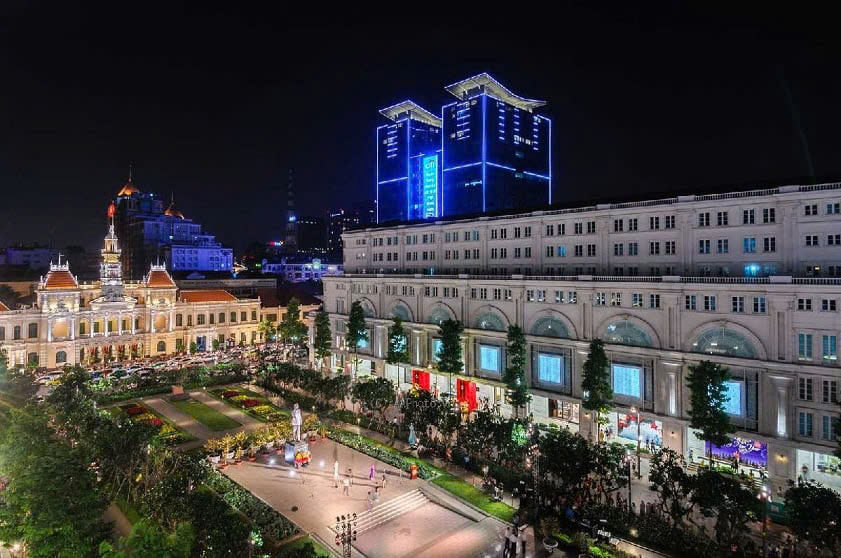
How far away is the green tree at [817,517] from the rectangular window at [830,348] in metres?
13.9

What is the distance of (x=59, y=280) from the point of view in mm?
87875

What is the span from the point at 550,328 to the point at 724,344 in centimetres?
1743

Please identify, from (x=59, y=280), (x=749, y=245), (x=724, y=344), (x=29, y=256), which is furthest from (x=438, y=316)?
(x=29, y=256)

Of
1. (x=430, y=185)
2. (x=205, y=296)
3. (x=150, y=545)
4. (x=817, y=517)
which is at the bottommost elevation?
(x=817, y=517)

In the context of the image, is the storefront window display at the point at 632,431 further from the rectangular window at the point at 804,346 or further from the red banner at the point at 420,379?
the red banner at the point at 420,379

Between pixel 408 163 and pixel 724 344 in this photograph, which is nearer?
pixel 724 344

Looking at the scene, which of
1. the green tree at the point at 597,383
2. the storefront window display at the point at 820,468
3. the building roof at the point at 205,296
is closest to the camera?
the storefront window display at the point at 820,468

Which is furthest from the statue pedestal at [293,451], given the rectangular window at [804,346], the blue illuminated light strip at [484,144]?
the blue illuminated light strip at [484,144]

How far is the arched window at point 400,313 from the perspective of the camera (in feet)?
242

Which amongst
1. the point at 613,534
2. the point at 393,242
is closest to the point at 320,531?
the point at 613,534

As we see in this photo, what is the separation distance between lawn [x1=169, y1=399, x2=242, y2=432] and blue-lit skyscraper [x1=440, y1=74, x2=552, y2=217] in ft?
308

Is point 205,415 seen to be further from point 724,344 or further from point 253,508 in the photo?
point 724,344

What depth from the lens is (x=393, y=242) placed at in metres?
80.9

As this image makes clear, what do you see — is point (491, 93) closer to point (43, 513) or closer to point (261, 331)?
point (261, 331)
